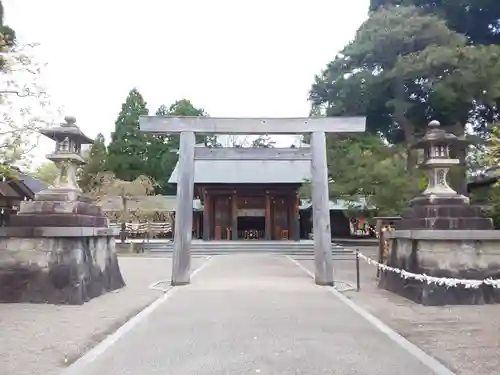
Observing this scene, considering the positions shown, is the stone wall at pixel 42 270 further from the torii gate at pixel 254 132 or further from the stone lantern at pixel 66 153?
the torii gate at pixel 254 132

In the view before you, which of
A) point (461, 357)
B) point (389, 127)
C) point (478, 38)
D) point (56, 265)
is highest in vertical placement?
point (478, 38)

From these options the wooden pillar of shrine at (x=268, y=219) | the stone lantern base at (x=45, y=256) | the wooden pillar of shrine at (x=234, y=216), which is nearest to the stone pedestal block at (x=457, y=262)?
the stone lantern base at (x=45, y=256)

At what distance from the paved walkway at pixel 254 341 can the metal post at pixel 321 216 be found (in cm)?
231

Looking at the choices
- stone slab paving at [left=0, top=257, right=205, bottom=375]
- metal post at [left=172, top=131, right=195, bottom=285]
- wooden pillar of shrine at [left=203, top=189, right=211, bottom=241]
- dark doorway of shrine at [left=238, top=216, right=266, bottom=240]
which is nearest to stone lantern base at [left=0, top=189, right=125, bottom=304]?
stone slab paving at [left=0, top=257, right=205, bottom=375]

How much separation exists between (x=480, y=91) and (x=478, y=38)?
465 centimetres

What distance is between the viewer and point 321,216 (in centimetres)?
1363

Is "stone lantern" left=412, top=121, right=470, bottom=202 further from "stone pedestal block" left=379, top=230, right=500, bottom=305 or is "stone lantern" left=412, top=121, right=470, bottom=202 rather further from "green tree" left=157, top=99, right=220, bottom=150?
"green tree" left=157, top=99, right=220, bottom=150

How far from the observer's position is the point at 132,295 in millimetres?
11039

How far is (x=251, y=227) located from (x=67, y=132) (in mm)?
26966

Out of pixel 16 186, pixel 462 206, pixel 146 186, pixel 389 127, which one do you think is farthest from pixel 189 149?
pixel 146 186

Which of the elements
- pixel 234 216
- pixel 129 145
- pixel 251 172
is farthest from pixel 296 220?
pixel 129 145

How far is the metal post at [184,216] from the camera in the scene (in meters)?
13.2

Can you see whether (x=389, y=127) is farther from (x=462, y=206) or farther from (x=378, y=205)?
(x=462, y=206)

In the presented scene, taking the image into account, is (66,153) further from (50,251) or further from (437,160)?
(437,160)
